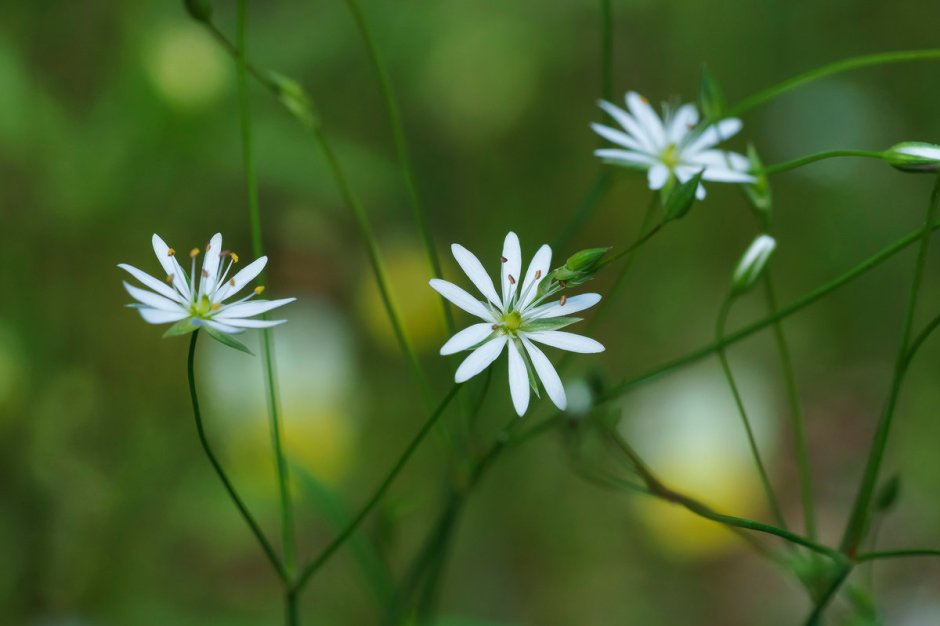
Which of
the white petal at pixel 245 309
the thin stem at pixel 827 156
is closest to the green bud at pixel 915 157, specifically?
the thin stem at pixel 827 156

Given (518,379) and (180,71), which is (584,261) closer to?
(518,379)

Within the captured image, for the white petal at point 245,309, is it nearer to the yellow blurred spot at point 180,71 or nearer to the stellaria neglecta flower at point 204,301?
the stellaria neglecta flower at point 204,301

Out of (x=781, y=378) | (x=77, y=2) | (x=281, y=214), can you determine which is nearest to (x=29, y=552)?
(x=281, y=214)

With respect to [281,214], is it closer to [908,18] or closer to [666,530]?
[666,530]

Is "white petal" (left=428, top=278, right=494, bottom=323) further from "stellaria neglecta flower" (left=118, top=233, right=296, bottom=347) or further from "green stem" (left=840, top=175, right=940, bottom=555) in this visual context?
"green stem" (left=840, top=175, right=940, bottom=555)

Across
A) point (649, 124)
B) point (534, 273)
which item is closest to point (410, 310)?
point (649, 124)

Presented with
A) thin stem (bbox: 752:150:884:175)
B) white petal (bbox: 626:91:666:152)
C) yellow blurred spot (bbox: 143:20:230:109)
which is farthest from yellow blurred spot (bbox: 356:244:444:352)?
thin stem (bbox: 752:150:884:175)
